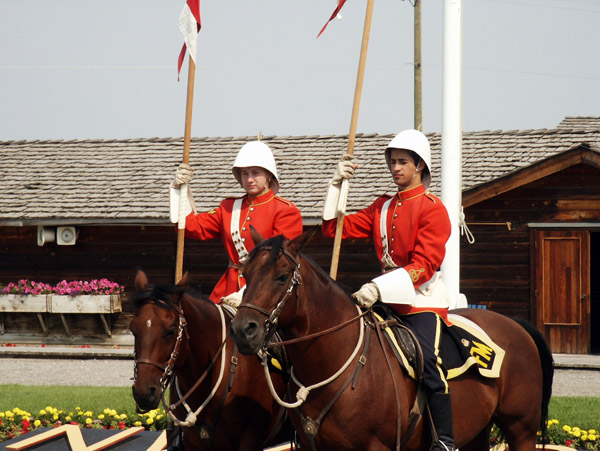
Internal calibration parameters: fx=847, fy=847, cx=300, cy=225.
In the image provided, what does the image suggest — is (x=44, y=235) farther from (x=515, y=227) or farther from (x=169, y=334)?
(x=169, y=334)

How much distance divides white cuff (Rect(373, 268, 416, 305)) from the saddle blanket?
233 mm

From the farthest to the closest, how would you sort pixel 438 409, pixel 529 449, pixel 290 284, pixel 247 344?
pixel 529 449
pixel 438 409
pixel 290 284
pixel 247 344

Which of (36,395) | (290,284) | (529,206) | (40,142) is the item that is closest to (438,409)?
(290,284)

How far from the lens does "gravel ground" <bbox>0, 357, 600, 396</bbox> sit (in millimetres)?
13703

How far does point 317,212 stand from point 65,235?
621 centimetres

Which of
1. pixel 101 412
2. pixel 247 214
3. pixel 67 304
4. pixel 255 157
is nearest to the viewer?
pixel 255 157

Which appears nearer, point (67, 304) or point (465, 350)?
point (465, 350)

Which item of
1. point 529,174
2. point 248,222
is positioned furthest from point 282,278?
point 529,174

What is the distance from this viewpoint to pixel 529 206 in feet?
58.6

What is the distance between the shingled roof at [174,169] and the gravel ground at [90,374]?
359 cm

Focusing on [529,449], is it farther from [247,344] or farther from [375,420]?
[247,344]

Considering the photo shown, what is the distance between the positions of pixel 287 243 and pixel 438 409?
135cm

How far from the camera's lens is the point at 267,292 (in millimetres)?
4367

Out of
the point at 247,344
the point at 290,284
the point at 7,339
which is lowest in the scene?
the point at 7,339
